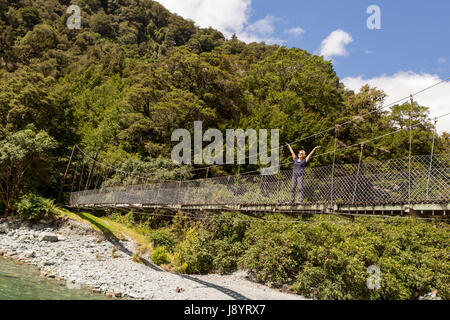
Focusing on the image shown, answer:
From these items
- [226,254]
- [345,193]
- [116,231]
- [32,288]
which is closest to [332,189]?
[345,193]

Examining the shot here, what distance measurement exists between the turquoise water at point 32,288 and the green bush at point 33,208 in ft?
14.9

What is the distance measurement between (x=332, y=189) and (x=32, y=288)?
6.53m

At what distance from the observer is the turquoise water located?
5.73 metres

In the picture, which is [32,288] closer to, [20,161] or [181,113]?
[20,161]

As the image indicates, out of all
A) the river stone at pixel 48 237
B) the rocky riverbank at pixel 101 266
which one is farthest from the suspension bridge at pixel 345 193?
the river stone at pixel 48 237

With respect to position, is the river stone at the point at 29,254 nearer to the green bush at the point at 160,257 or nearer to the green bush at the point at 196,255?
the green bush at the point at 160,257

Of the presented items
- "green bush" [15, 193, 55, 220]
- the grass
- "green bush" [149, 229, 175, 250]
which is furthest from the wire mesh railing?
"green bush" [149, 229, 175, 250]

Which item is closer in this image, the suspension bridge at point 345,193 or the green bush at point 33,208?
the suspension bridge at point 345,193

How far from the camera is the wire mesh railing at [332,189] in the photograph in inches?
182

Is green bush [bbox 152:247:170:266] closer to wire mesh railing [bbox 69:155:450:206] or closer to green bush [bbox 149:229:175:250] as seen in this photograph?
green bush [bbox 149:229:175:250]

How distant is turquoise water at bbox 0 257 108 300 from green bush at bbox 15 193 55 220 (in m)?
4.55
